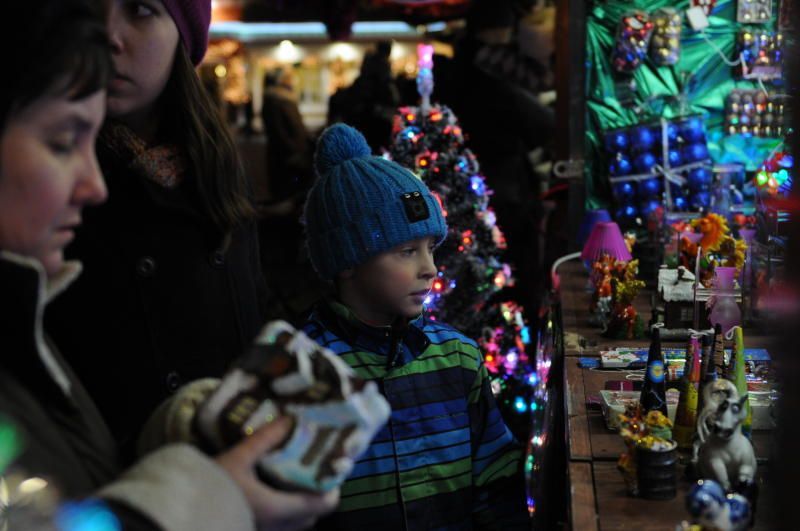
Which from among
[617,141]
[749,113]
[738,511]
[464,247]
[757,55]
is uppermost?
[757,55]

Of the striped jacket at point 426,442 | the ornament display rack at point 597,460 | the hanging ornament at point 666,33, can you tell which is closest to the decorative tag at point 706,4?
the hanging ornament at point 666,33

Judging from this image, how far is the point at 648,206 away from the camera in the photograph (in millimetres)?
5047

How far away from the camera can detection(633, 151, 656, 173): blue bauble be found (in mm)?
5055

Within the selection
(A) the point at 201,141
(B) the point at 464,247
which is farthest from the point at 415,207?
(B) the point at 464,247

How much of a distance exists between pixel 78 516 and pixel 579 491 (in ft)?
3.65

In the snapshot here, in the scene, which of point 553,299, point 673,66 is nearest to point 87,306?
point 553,299

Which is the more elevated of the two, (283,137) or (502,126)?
(502,126)

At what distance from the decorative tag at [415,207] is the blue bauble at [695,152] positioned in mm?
2907

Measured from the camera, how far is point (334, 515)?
2.32 meters

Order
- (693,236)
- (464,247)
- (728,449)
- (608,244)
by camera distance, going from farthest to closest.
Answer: (464,247) < (608,244) < (693,236) < (728,449)

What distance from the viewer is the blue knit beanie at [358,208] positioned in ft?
8.00

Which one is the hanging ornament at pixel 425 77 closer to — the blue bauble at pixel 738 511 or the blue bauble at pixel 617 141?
the blue bauble at pixel 617 141

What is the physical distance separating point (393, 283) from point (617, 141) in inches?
118

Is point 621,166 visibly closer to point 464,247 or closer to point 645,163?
point 645,163
